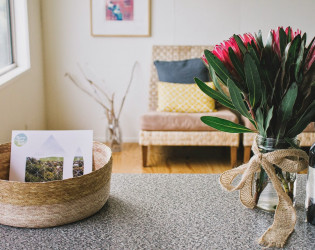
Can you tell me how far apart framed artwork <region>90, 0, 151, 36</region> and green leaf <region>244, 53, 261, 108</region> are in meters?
3.37

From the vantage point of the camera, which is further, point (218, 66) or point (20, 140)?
point (20, 140)

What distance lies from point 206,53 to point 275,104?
0.18 m

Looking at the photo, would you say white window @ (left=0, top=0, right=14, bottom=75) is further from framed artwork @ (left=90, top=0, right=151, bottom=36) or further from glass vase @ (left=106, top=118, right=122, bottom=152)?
glass vase @ (left=106, top=118, right=122, bottom=152)

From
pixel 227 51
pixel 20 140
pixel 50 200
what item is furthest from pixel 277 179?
pixel 20 140

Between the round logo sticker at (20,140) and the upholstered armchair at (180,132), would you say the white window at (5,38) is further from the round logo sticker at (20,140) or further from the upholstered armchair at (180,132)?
the round logo sticker at (20,140)

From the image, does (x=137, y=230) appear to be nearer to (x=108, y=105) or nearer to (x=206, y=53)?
(x=206, y=53)

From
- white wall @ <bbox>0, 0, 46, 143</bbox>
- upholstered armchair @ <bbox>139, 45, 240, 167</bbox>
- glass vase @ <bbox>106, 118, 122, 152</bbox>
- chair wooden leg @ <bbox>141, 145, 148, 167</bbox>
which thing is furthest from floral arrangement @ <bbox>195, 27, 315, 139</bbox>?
glass vase @ <bbox>106, 118, 122, 152</bbox>

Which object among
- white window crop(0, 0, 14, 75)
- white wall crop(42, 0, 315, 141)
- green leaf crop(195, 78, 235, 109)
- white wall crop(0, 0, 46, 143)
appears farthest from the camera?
white wall crop(42, 0, 315, 141)

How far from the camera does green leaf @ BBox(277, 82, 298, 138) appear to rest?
0.77 meters

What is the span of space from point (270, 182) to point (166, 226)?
249 millimetres

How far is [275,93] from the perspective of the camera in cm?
83

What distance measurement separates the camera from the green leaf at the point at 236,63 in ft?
2.64

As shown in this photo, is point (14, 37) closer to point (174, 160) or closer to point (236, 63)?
point (174, 160)

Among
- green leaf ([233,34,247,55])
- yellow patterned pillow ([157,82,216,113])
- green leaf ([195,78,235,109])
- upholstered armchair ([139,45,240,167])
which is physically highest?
green leaf ([233,34,247,55])
